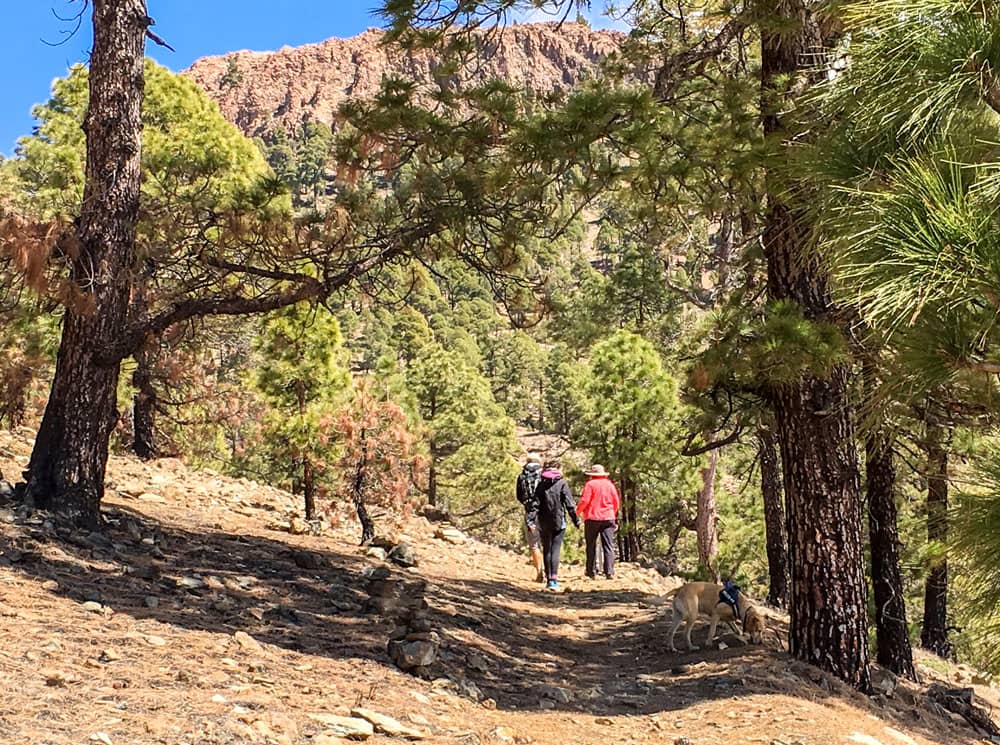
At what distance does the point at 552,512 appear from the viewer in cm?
979

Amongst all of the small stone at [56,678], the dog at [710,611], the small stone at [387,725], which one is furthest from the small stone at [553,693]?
the small stone at [56,678]

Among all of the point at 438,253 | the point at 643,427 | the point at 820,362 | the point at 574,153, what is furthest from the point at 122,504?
the point at 643,427

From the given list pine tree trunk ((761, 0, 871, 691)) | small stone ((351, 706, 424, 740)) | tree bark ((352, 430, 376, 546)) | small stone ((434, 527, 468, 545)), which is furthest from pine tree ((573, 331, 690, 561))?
small stone ((351, 706, 424, 740))

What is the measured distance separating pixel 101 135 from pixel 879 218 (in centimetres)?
604

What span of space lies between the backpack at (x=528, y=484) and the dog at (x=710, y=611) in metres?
3.22

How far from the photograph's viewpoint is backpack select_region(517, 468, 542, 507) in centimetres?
1008

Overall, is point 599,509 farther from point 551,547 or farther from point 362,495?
point 362,495

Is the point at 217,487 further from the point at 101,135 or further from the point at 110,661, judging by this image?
the point at 110,661

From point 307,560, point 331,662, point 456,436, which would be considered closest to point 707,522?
point 307,560

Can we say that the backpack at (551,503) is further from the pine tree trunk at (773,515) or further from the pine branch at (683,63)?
the pine branch at (683,63)

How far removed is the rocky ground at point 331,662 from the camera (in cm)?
370

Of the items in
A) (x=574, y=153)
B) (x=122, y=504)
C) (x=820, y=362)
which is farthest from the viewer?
(x=122, y=504)

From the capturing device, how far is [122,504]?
875cm

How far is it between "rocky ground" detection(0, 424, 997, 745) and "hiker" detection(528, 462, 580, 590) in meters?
1.09
